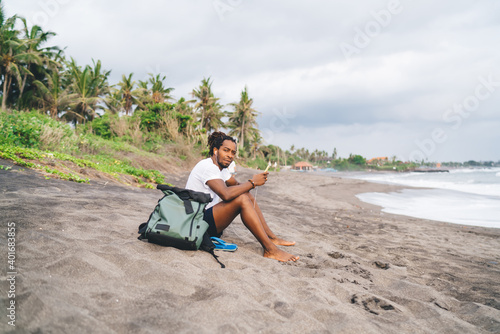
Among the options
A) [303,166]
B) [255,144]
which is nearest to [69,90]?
[255,144]

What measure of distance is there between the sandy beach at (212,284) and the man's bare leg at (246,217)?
14cm

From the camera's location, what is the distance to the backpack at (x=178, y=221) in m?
2.21

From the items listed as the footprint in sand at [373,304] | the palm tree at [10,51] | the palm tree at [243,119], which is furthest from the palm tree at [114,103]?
the footprint in sand at [373,304]

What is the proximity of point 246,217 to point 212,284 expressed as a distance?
2.72 feet

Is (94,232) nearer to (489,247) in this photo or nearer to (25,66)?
(489,247)

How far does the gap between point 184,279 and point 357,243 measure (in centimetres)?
281

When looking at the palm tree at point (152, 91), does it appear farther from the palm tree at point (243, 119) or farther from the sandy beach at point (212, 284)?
the sandy beach at point (212, 284)

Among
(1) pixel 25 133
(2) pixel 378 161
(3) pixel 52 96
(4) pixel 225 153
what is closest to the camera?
(4) pixel 225 153

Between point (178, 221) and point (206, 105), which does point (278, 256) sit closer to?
point (178, 221)

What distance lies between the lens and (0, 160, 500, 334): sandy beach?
55.9 inches

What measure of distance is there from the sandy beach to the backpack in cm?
12

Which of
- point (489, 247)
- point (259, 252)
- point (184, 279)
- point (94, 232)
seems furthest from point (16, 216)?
point (489, 247)

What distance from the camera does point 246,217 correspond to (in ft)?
8.63

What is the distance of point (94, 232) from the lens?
2521 mm
